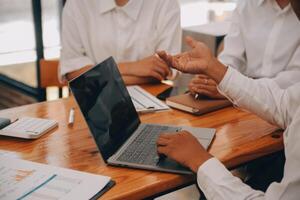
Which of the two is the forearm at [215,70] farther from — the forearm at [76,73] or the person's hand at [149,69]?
the forearm at [76,73]

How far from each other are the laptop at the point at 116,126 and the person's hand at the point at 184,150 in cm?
3

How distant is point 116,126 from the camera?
132 centimetres

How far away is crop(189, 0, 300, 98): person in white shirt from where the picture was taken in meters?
1.76

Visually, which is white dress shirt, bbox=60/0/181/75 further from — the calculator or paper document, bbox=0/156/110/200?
paper document, bbox=0/156/110/200

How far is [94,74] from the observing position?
4.25 ft

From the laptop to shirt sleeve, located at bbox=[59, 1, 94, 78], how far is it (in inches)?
29.1

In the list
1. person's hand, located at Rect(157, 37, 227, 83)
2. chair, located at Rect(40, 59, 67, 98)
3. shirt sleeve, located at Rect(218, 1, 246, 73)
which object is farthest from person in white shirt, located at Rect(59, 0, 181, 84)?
person's hand, located at Rect(157, 37, 227, 83)

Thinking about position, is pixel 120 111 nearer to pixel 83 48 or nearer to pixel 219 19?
pixel 83 48

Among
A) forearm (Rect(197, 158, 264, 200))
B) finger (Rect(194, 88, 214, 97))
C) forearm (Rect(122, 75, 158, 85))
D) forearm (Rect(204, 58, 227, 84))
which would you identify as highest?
forearm (Rect(204, 58, 227, 84))

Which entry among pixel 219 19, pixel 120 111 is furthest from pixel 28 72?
pixel 120 111

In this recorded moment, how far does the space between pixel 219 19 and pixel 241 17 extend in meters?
3.00

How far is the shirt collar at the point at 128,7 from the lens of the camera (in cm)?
216

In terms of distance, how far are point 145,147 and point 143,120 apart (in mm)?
250

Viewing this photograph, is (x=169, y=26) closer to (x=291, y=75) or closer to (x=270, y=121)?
(x=291, y=75)
